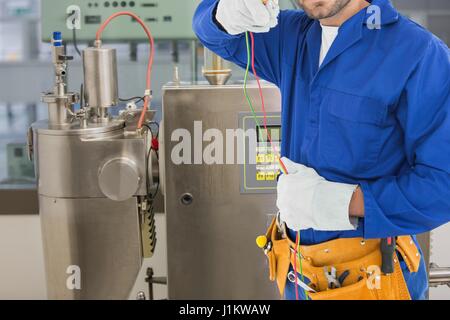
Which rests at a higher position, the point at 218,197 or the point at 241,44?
the point at 241,44

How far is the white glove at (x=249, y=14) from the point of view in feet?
3.86

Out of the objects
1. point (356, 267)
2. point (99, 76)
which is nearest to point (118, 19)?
point (99, 76)

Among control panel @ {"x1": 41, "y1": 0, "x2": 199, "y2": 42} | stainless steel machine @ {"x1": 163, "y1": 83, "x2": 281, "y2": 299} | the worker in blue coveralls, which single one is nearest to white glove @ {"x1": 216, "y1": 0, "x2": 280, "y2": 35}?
the worker in blue coveralls

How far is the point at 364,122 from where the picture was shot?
1.17 metres

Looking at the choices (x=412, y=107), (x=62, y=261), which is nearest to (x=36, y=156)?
(x=62, y=261)

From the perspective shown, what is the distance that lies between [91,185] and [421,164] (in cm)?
91

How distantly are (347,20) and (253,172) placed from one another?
0.64 m

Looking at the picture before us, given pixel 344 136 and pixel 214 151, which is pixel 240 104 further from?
pixel 344 136

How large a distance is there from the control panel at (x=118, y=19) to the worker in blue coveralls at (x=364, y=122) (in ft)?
2.37

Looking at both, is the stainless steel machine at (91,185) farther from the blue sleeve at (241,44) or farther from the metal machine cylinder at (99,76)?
the blue sleeve at (241,44)

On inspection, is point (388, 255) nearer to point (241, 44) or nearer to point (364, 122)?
point (364, 122)

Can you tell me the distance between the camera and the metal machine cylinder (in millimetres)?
1623

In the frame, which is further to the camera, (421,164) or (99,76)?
(99,76)

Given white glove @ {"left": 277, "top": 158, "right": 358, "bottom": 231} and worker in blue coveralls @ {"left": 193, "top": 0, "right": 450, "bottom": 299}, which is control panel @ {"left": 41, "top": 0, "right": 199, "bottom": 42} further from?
white glove @ {"left": 277, "top": 158, "right": 358, "bottom": 231}
